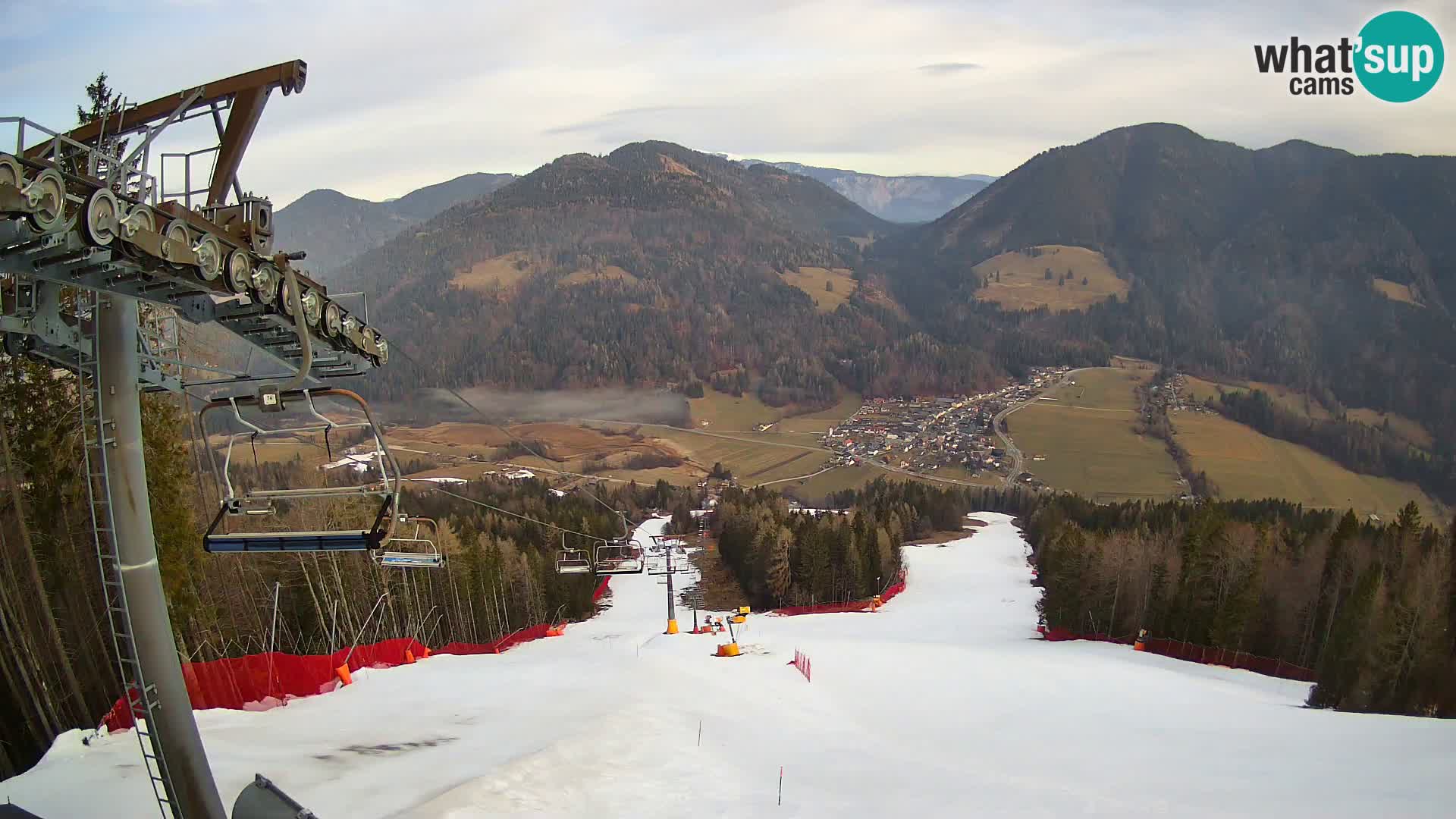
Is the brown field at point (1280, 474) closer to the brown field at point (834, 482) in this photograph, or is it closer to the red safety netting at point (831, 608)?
the brown field at point (834, 482)

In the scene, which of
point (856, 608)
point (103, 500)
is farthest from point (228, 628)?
point (856, 608)

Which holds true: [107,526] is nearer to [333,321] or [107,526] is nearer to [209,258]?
[333,321]

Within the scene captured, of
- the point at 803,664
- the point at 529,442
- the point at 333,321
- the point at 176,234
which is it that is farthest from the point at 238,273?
the point at 529,442

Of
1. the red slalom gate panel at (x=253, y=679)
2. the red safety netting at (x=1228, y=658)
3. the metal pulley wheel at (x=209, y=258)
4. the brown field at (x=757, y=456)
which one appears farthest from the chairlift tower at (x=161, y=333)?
the brown field at (x=757, y=456)

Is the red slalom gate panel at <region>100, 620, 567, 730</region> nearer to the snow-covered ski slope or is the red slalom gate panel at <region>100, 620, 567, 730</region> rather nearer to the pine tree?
the snow-covered ski slope

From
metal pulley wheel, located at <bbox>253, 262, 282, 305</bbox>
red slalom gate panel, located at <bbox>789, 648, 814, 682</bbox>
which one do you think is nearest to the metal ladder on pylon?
metal pulley wheel, located at <bbox>253, 262, 282, 305</bbox>

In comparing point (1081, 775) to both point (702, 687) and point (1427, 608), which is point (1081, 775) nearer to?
point (702, 687)
